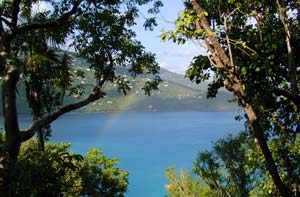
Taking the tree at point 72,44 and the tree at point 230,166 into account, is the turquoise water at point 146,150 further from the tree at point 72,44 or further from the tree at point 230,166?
the tree at point 72,44

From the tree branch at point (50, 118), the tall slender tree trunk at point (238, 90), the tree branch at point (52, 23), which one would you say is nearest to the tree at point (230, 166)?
the tree branch at point (50, 118)

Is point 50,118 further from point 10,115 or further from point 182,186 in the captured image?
point 182,186

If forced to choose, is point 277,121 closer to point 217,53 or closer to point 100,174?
point 217,53

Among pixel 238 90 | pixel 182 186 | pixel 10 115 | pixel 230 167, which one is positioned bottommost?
pixel 182 186

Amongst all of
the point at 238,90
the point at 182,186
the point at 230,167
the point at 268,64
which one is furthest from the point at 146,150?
the point at 238,90

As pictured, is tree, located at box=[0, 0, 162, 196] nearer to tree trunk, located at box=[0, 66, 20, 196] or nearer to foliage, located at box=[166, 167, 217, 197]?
tree trunk, located at box=[0, 66, 20, 196]

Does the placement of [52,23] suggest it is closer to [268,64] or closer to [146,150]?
[268,64]

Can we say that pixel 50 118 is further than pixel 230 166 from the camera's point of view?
No

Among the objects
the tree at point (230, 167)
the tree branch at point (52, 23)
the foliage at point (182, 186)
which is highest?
the tree branch at point (52, 23)

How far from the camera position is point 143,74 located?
13.5m

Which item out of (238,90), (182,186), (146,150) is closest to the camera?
(238,90)

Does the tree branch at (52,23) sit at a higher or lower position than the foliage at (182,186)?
higher

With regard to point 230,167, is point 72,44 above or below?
above

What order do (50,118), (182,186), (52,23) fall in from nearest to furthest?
(50,118)
(52,23)
(182,186)
